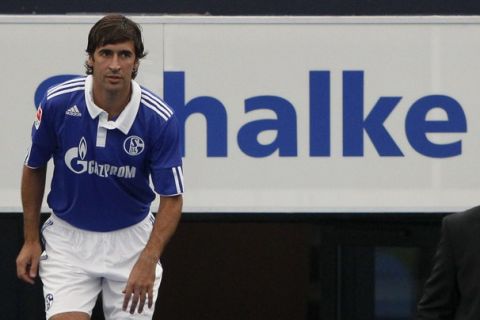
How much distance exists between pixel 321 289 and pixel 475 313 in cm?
319

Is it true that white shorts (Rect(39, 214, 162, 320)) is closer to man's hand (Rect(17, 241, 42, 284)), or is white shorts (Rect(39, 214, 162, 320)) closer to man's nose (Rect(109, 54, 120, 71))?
man's hand (Rect(17, 241, 42, 284))

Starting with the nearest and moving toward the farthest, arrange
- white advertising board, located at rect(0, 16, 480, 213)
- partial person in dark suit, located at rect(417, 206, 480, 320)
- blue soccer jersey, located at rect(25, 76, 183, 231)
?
A: partial person in dark suit, located at rect(417, 206, 480, 320) → blue soccer jersey, located at rect(25, 76, 183, 231) → white advertising board, located at rect(0, 16, 480, 213)

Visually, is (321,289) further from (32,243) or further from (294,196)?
(32,243)

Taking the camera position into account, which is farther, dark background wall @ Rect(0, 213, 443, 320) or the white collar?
dark background wall @ Rect(0, 213, 443, 320)

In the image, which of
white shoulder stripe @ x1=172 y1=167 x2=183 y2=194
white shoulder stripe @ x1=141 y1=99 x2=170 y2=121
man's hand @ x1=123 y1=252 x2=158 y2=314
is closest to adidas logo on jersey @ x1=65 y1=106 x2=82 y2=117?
white shoulder stripe @ x1=141 y1=99 x2=170 y2=121

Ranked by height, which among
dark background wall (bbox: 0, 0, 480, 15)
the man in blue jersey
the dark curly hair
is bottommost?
the man in blue jersey

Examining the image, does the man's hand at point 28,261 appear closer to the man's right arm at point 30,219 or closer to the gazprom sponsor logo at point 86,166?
the man's right arm at point 30,219

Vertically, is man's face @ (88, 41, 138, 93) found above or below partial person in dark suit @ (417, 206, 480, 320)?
above

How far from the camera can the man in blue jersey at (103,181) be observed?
4973 mm

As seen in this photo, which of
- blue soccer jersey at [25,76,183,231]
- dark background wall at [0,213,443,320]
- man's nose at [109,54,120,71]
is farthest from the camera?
dark background wall at [0,213,443,320]

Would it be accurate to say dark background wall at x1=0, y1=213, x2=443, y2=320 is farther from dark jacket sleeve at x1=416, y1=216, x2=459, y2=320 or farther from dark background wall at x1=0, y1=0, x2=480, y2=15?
dark jacket sleeve at x1=416, y1=216, x2=459, y2=320

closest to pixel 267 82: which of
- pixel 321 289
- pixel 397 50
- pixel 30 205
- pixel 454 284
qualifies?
pixel 397 50

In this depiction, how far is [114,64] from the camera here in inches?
194

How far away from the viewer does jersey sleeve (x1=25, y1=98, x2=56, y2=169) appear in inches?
199
